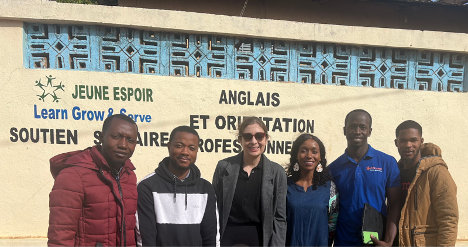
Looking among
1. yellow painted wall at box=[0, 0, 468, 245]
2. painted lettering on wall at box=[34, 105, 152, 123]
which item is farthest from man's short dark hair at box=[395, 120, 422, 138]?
painted lettering on wall at box=[34, 105, 152, 123]

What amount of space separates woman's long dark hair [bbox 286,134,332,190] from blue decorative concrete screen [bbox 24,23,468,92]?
0.78m

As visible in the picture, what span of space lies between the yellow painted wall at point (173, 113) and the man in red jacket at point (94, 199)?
0.32 metres

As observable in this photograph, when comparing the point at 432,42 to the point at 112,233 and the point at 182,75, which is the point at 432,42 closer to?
the point at 182,75

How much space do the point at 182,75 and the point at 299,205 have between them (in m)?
1.87

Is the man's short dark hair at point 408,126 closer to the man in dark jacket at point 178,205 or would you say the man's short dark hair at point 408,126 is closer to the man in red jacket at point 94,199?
the man in dark jacket at point 178,205

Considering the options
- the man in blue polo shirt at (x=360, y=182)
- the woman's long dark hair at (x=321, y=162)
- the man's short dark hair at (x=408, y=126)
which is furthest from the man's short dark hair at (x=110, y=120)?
the man's short dark hair at (x=408, y=126)

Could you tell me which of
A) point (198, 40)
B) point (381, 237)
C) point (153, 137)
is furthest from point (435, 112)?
point (153, 137)

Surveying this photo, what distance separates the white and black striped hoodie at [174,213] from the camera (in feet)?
12.0

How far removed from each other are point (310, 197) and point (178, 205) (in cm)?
130

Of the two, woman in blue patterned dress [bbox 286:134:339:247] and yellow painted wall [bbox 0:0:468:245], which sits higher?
yellow painted wall [bbox 0:0:468:245]

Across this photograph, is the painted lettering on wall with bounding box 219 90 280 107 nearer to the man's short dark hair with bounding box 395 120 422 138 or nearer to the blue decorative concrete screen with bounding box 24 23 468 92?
the blue decorative concrete screen with bounding box 24 23 468 92

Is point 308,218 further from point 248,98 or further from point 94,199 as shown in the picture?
point 94,199

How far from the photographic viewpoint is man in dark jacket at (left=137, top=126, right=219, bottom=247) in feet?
12.0

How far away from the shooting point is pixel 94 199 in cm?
347
